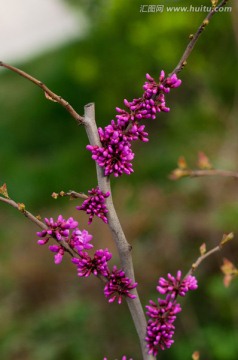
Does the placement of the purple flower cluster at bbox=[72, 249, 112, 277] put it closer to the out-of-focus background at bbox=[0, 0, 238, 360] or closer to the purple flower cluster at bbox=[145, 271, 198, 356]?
the purple flower cluster at bbox=[145, 271, 198, 356]

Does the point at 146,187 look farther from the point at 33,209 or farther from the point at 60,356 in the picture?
the point at 60,356

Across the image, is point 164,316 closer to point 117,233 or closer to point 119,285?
point 119,285

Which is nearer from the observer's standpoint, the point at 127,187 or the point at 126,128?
the point at 126,128

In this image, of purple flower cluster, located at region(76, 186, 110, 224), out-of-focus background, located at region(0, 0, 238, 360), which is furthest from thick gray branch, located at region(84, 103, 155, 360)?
out-of-focus background, located at region(0, 0, 238, 360)

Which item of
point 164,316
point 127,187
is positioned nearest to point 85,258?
point 164,316

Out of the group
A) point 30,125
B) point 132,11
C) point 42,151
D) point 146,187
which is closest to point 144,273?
point 146,187

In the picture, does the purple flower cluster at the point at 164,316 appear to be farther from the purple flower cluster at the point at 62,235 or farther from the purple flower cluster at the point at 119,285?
the purple flower cluster at the point at 62,235

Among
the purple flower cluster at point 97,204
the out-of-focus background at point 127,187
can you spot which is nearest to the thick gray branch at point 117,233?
the purple flower cluster at point 97,204
